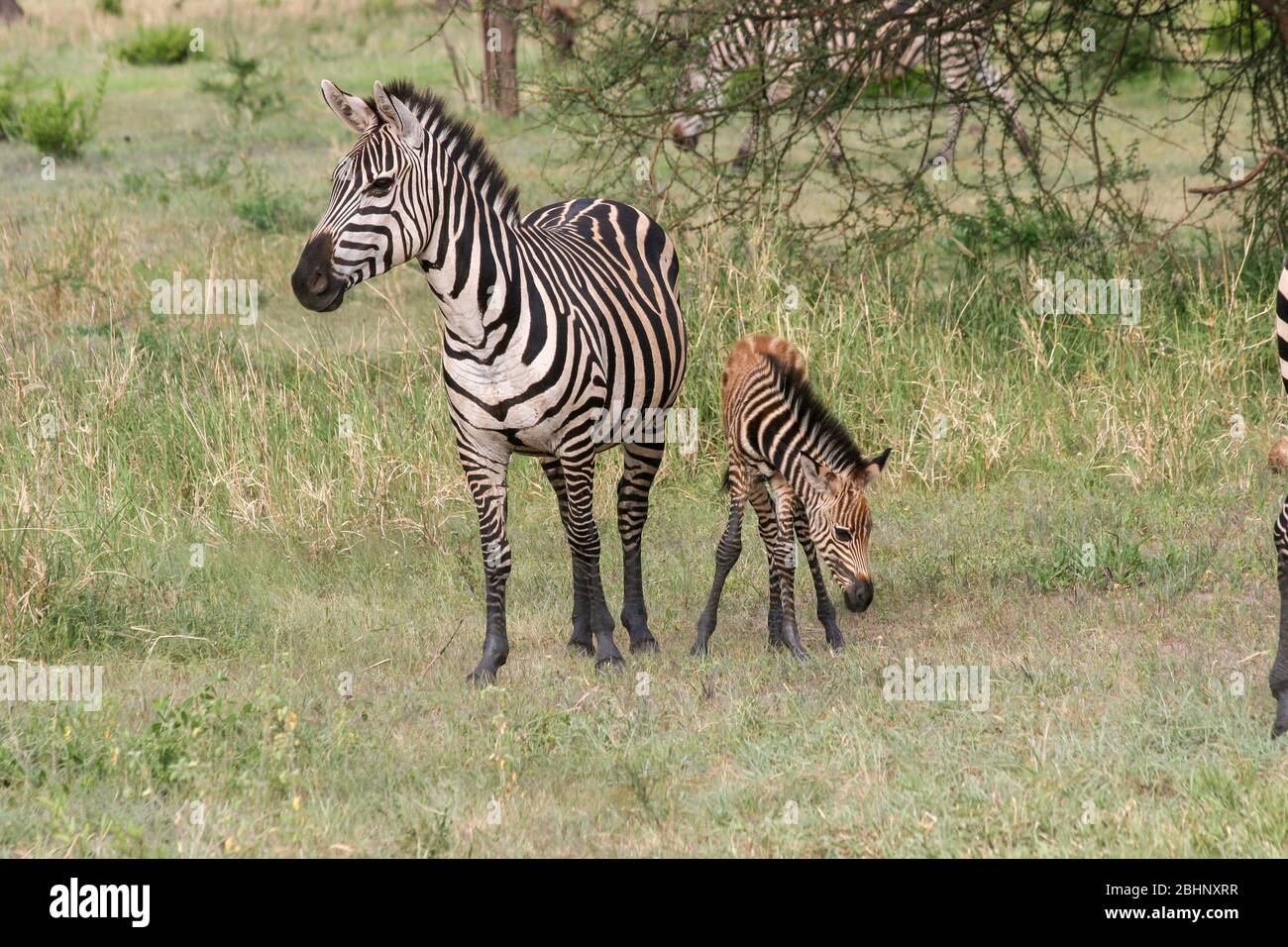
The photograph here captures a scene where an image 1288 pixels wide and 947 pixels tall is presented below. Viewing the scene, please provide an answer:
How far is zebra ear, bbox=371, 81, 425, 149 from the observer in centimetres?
569

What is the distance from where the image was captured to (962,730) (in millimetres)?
5426

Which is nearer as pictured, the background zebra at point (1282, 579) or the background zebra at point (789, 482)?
the background zebra at point (1282, 579)

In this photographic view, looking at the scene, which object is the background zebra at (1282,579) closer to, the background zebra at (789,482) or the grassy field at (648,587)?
the grassy field at (648,587)

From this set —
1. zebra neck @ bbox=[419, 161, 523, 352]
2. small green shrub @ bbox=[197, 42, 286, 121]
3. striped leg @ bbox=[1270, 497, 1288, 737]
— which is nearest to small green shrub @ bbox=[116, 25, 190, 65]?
small green shrub @ bbox=[197, 42, 286, 121]

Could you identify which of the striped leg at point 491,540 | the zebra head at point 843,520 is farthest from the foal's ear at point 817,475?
the striped leg at point 491,540

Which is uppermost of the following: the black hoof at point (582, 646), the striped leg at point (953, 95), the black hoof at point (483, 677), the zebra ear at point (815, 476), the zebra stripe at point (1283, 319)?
the striped leg at point (953, 95)

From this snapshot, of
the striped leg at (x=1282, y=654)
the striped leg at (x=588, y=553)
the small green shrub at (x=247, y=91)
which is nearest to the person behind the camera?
the striped leg at (x=1282, y=654)

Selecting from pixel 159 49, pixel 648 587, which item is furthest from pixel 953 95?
pixel 159 49

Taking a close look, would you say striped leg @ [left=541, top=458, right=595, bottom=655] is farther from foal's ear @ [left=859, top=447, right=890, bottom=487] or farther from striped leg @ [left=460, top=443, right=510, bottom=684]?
foal's ear @ [left=859, top=447, right=890, bottom=487]

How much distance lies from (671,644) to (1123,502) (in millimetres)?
2799

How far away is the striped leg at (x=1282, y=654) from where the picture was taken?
5238 mm

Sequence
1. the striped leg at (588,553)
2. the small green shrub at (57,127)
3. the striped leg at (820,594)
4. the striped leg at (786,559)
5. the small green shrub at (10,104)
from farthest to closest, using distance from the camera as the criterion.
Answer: the small green shrub at (10,104)
the small green shrub at (57,127)
the striped leg at (820,594)
the striped leg at (786,559)
the striped leg at (588,553)

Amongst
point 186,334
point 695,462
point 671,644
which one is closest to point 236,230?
point 186,334

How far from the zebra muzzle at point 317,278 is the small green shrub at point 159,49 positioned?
19.0 meters
